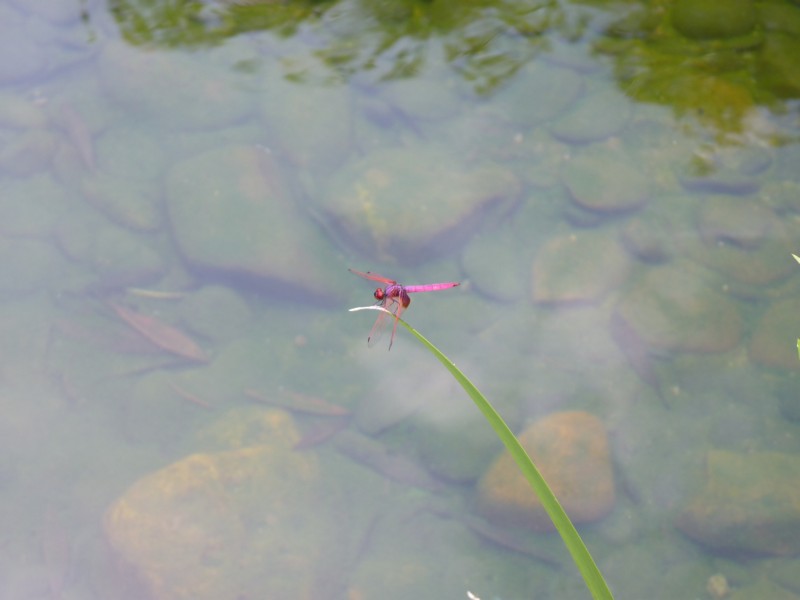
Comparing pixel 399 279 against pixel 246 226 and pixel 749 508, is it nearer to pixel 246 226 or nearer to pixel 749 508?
pixel 246 226

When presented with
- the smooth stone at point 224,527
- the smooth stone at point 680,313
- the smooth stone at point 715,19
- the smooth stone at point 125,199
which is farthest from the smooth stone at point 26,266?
the smooth stone at point 715,19

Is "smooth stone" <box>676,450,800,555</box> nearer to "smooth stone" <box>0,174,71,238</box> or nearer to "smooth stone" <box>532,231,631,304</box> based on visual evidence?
"smooth stone" <box>532,231,631,304</box>

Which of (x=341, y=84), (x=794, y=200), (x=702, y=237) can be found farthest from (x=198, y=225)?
(x=794, y=200)

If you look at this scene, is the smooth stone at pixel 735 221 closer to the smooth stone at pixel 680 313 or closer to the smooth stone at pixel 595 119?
the smooth stone at pixel 680 313

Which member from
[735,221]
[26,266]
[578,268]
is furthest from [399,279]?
[26,266]

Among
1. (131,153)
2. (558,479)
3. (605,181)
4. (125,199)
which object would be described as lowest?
(558,479)

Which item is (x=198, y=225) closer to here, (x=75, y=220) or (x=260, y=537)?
(x=75, y=220)
